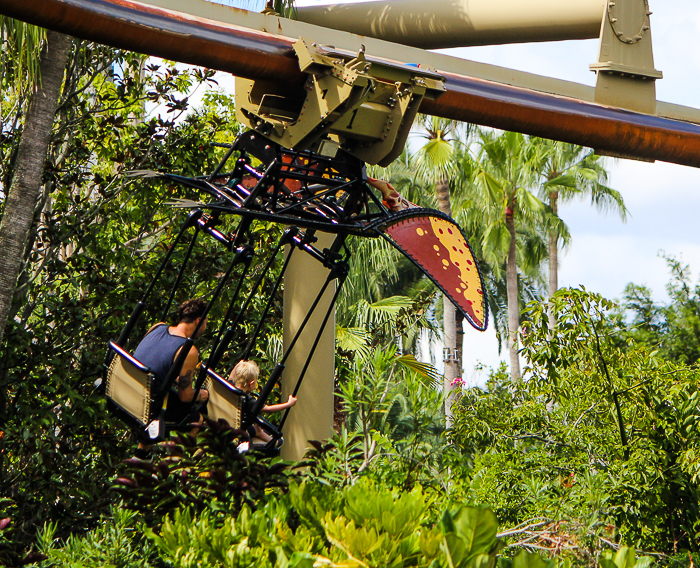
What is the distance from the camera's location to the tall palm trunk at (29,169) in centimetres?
621

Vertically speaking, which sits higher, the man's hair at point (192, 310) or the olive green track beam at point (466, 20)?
the olive green track beam at point (466, 20)

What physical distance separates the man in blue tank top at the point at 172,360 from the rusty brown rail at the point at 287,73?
4.69ft

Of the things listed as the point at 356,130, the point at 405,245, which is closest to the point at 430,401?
the point at 405,245

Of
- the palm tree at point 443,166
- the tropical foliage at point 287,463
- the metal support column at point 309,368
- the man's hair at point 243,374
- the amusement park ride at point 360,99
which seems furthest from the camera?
the palm tree at point 443,166

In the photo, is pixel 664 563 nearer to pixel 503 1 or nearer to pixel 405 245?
pixel 405 245

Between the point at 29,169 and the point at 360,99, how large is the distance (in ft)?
11.7

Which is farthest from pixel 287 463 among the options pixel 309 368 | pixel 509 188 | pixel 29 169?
pixel 509 188

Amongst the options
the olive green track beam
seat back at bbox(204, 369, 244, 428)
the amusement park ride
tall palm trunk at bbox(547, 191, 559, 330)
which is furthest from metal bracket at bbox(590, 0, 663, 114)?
tall palm trunk at bbox(547, 191, 559, 330)

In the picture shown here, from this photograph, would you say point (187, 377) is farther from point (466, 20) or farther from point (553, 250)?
point (553, 250)

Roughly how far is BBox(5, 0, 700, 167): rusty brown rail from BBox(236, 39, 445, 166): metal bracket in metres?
0.17

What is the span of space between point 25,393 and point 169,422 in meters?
2.37

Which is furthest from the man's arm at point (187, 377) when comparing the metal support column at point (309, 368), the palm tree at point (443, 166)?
the palm tree at point (443, 166)

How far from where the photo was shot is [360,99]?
3.79 meters

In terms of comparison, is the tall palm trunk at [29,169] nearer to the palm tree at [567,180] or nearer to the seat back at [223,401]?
→ the seat back at [223,401]
